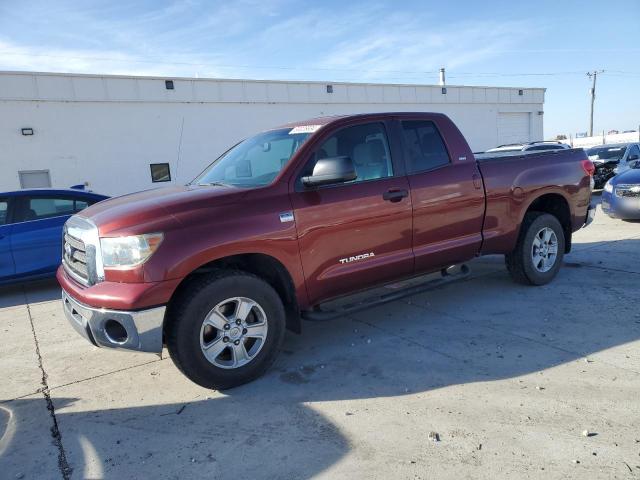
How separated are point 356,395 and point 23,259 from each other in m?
5.56

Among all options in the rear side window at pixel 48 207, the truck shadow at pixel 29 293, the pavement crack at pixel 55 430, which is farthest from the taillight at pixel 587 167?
the truck shadow at pixel 29 293

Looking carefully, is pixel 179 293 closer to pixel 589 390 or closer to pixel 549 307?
pixel 589 390

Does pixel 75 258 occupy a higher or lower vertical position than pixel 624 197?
higher

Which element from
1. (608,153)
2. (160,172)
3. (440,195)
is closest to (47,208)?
(440,195)

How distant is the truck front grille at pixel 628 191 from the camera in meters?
9.32

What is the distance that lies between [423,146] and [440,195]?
52 centimetres

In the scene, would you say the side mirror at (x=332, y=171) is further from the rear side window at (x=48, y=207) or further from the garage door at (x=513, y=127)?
the garage door at (x=513, y=127)

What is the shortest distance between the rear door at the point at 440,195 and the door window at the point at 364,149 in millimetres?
242

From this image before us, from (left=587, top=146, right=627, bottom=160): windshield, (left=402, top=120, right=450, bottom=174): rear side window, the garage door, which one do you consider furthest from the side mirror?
the garage door

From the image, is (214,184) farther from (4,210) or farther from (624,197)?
(624,197)

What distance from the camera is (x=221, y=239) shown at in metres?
3.42

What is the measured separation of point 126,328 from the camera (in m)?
3.24

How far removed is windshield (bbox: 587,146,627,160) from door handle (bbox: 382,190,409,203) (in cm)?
1469

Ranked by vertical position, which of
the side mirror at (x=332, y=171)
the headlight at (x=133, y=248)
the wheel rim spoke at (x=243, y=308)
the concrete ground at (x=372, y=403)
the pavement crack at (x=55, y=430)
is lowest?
the concrete ground at (x=372, y=403)
